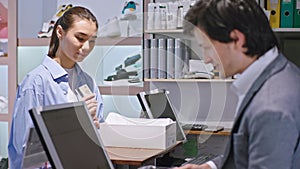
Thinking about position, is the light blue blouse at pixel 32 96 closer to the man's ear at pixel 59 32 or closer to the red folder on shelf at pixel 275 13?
the man's ear at pixel 59 32

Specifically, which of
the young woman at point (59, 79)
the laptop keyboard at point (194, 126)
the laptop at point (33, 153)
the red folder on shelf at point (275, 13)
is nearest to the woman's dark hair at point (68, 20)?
the young woman at point (59, 79)

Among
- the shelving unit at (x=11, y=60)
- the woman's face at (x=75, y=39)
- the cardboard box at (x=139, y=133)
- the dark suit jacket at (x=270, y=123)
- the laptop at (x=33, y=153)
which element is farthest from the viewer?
the shelving unit at (x=11, y=60)

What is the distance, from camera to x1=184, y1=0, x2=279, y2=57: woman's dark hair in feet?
3.62

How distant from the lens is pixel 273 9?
10.3 feet

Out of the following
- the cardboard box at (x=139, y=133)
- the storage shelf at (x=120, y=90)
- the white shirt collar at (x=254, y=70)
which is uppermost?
the white shirt collar at (x=254, y=70)

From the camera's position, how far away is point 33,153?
148cm

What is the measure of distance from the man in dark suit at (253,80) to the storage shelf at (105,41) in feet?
7.51

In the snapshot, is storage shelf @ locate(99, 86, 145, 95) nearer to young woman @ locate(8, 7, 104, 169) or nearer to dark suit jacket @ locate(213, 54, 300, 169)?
young woman @ locate(8, 7, 104, 169)

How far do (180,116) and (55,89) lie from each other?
5.20 feet

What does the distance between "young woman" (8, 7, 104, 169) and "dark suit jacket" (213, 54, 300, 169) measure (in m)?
1.04

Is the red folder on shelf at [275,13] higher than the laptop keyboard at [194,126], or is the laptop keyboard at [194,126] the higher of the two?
the red folder on shelf at [275,13]

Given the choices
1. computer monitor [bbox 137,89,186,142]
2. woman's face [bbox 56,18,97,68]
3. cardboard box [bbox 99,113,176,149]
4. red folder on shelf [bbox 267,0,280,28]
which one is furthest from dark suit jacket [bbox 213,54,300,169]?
red folder on shelf [bbox 267,0,280,28]

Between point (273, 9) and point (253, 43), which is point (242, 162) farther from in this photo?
point (273, 9)

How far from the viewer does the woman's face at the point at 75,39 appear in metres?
2.26
